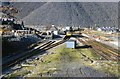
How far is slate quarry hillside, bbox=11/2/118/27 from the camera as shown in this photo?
287ft

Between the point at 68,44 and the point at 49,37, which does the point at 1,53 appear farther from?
the point at 49,37

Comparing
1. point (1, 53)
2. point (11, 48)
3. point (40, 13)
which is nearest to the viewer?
point (1, 53)

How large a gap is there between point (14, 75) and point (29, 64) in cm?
506

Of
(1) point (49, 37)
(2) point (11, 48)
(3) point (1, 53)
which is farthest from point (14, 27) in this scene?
(3) point (1, 53)

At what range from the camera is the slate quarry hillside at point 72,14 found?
8762 centimetres

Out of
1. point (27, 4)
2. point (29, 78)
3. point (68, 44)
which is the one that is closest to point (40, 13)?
point (27, 4)

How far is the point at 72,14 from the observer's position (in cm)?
9062

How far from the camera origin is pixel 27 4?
110375 mm

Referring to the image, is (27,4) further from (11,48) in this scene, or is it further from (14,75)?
(14,75)

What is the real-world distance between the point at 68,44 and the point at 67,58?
990 cm

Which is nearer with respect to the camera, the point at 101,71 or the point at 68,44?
the point at 101,71

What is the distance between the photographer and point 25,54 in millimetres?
32719

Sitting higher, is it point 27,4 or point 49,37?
point 27,4

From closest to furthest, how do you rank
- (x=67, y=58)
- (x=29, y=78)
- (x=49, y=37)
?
(x=29, y=78), (x=67, y=58), (x=49, y=37)
